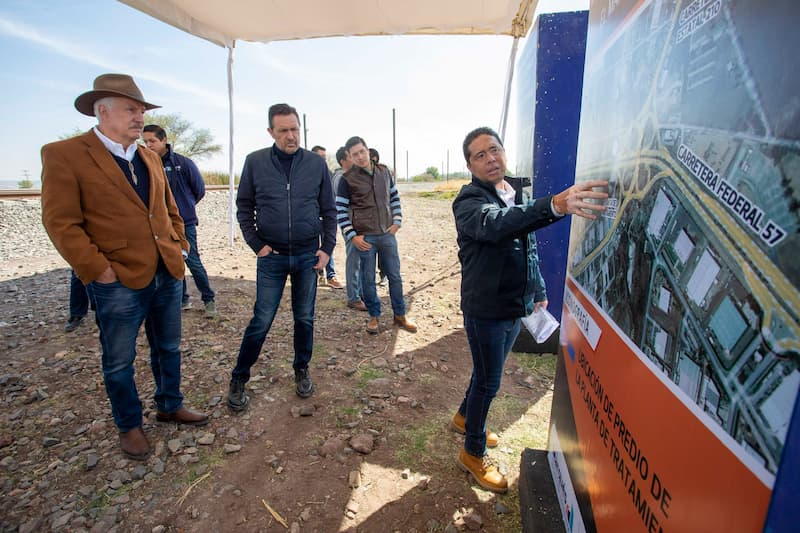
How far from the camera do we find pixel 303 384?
312 cm

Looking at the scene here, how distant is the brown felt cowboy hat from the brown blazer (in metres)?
0.19

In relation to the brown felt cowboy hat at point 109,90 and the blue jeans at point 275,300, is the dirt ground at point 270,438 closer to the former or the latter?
the blue jeans at point 275,300

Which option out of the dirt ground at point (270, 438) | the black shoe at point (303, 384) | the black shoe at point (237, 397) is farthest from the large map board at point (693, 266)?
the black shoe at point (237, 397)

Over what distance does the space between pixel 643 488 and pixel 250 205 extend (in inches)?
108

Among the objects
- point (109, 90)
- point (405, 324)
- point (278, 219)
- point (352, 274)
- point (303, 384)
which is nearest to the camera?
point (109, 90)

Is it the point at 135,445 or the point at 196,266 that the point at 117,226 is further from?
the point at 196,266

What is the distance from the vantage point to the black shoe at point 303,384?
3.09 m

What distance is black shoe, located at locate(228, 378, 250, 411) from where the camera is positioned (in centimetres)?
290

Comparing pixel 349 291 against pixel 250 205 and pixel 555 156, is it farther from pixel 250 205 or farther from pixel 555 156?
pixel 555 156

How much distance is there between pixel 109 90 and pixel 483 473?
119 inches

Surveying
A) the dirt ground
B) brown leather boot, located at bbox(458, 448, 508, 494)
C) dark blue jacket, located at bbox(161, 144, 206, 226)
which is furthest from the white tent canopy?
brown leather boot, located at bbox(458, 448, 508, 494)

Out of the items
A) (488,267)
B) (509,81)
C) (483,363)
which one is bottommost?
(483,363)

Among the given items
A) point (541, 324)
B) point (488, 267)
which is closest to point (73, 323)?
point (488, 267)

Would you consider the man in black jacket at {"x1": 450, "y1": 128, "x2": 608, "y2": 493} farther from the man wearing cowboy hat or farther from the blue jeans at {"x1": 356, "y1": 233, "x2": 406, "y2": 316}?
the blue jeans at {"x1": 356, "y1": 233, "x2": 406, "y2": 316}
